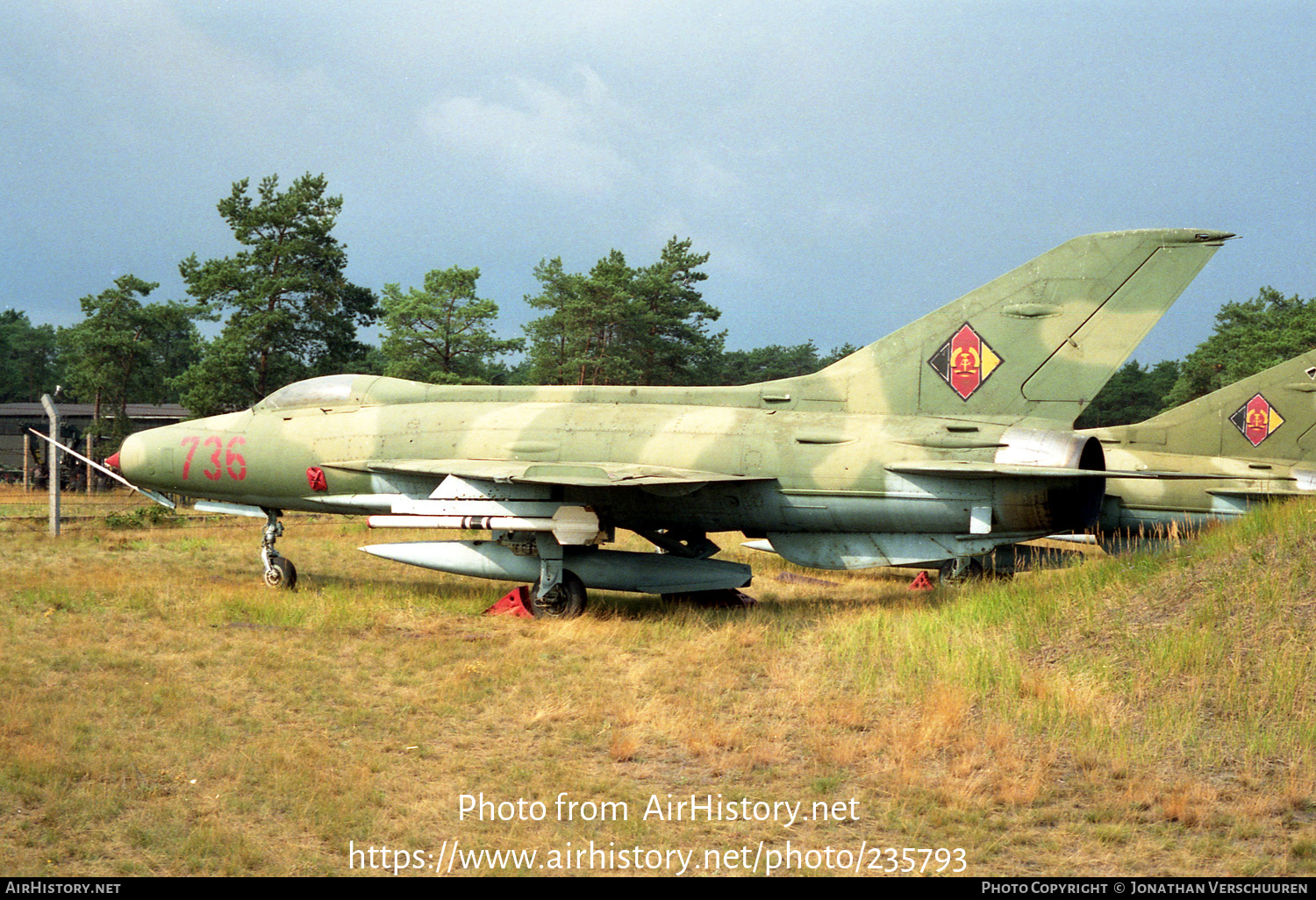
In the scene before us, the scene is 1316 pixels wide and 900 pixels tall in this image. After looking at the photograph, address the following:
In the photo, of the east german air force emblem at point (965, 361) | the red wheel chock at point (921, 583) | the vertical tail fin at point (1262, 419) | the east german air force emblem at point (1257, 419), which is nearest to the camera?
the east german air force emblem at point (965, 361)

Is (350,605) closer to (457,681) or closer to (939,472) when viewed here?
(457,681)

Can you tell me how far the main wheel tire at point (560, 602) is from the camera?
11.8m

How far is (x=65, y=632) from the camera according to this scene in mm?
9781

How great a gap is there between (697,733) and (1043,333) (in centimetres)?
698

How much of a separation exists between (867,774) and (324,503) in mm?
9696

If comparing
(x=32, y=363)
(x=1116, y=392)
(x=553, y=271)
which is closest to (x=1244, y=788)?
(x=553, y=271)

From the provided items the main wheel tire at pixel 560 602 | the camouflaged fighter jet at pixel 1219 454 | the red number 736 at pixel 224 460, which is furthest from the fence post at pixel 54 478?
the camouflaged fighter jet at pixel 1219 454

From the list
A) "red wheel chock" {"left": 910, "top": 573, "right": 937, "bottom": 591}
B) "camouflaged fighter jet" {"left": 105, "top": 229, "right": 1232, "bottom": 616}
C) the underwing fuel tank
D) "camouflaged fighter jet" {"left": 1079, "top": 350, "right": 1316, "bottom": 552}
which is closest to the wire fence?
the underwing fuel tank

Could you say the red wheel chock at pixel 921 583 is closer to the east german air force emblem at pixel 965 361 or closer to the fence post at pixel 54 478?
the east german air force emblem at pixel 965 361

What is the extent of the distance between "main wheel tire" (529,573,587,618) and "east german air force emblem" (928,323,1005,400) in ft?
17.4

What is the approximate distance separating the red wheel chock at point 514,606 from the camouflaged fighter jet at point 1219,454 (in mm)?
10007

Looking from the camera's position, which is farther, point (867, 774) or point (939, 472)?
point (939, 472)

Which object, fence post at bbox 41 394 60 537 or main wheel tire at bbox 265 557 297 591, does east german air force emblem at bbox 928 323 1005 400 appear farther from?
fence post at bbox 41 394 60 537

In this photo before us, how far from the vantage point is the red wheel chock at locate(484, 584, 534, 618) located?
468 inches
